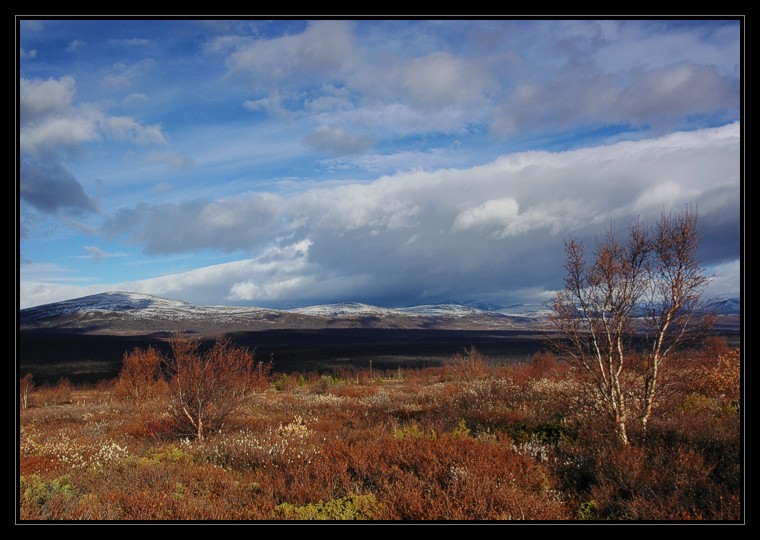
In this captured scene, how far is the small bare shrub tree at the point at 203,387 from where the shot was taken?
1420cm

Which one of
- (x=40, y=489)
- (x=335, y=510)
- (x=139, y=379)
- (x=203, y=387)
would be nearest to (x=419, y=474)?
(x=335, y=510)

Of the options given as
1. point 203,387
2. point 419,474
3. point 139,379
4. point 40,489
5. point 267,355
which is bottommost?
point 267,355

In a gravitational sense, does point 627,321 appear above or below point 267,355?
above

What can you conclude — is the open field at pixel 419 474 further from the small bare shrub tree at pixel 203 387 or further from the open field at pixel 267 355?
the open field at pixel 267 355

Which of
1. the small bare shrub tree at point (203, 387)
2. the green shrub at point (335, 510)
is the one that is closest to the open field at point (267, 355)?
the small bare shrub tree at point (203, 387)

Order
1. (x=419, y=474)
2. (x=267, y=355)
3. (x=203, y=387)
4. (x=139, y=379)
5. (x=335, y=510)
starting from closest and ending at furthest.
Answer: (x=335, y=510) → (x=419, y=474) → (x=203, y=387) → (x=139, y=379) → (x=267, y=355)

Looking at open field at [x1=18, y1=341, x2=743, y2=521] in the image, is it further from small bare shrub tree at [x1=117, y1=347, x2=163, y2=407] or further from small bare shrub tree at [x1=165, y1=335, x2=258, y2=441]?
small bare shrub tree at [x1=117, y1=347, x2=163, y2=407]

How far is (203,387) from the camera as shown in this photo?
14.4 metres

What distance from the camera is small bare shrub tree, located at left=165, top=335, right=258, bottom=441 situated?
1420cm

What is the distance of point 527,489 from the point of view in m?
Result: 7.88

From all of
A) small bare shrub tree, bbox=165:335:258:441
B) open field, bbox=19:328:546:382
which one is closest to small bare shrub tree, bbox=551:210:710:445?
small bare shrub tree, bbox=165:335:258:441

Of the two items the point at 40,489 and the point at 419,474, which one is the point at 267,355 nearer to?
the point at 40,489
